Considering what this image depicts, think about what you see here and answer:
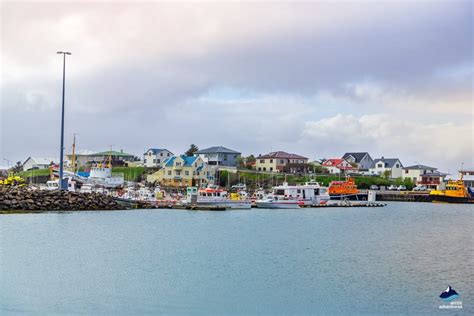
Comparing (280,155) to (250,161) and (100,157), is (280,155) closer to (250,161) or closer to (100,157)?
(250,161)

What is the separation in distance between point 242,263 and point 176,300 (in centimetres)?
767

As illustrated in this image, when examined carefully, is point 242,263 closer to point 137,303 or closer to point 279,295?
point 279,295

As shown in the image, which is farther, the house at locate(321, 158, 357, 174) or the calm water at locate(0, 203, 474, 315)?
the house at locate(321, 158, 357, 174)

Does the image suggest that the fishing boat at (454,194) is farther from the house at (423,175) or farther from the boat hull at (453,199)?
the house at (423,175)

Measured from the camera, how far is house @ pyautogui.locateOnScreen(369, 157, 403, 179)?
10888cm

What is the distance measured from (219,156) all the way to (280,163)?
10.1 metres

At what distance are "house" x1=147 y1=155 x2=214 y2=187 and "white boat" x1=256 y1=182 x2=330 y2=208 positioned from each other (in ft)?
80.6

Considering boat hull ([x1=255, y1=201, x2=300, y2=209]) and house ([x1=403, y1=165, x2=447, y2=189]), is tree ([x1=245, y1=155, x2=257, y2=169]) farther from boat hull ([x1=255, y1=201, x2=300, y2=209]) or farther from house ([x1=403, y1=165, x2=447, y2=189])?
boat hull ([x1=255, y1=201, x2=300, y2=209])

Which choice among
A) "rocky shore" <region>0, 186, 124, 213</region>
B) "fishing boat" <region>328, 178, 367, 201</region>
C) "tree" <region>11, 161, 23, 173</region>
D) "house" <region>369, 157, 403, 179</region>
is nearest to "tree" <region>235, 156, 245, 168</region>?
"house" <region>369, 157, 403, 179</region>

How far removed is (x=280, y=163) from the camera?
104062 millimetres

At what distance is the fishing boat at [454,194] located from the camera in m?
85.1

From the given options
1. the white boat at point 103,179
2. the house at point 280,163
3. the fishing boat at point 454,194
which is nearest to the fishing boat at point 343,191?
the fishing boat at point 454,194

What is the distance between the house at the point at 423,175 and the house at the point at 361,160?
7.10 m

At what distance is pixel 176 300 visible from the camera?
768 inches
